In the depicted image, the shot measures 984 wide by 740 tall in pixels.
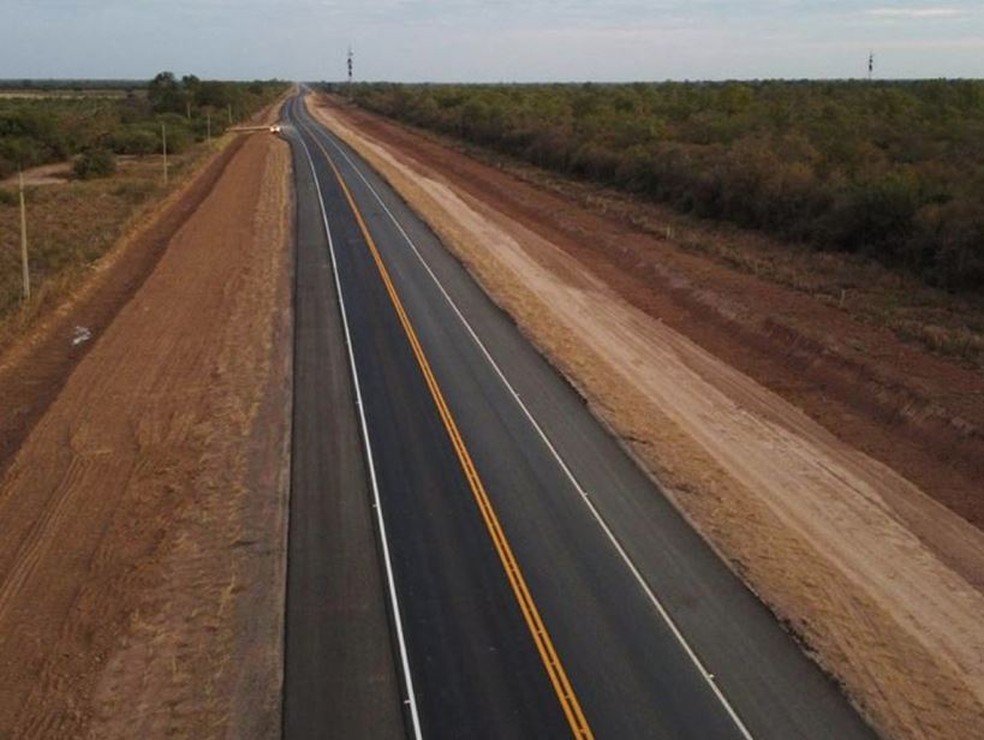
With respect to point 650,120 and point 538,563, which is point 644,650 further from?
point 650,120

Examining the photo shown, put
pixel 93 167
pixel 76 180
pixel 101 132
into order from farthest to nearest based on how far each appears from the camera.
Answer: pixel 101 132
pixel 93 167
pixel 76 180

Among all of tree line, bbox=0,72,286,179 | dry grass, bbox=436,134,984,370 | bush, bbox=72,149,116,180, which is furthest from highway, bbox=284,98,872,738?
tree line, bbox=0,72,286,179

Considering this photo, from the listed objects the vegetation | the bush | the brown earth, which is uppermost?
the vegetation

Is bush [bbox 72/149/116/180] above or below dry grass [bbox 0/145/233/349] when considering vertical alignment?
above

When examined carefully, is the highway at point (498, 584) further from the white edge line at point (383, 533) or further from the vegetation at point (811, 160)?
the vegetation at point (811, 160)

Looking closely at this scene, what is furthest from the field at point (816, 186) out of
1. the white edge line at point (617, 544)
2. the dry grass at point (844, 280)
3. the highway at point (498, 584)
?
the highway at point (498, 584)

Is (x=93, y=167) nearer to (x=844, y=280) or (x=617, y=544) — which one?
(x=844, y=280)

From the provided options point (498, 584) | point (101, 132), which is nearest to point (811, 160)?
point (498, 584)

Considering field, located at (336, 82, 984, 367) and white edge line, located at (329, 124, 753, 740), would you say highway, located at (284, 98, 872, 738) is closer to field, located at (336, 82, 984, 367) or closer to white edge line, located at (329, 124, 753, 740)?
white edge line, located at (329, 124, 753, 740)
